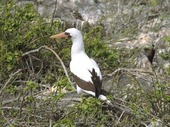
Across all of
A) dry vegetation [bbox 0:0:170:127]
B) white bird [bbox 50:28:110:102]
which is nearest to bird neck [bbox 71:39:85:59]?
white bird [bbox 50:28:110:102]

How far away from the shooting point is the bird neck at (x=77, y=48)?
8961mm

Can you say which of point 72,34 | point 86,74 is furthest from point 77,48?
point 86,74

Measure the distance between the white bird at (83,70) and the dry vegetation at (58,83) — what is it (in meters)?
0.13

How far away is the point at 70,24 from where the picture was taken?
12.2m

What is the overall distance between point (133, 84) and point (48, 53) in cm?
140

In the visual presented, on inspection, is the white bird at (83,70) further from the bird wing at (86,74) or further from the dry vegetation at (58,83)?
the dry vegetation at (58,83)

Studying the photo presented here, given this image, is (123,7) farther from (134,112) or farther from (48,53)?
(134,112)

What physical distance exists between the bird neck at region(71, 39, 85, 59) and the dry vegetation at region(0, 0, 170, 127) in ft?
0.63

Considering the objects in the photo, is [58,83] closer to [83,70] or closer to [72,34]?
[83,70]

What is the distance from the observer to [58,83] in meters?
7.88

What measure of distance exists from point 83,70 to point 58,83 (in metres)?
0.64

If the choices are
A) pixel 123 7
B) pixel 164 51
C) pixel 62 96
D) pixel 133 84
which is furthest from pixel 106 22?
pixel 62 96

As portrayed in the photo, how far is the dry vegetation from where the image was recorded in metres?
7.75

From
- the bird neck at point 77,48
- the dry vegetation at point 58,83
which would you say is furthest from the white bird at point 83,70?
the dry vegetation at point 58,83
